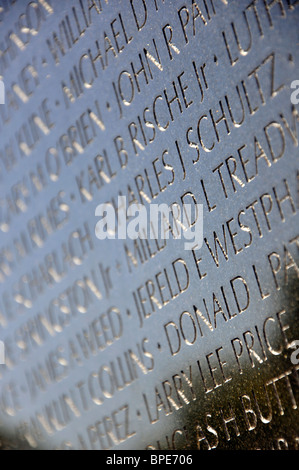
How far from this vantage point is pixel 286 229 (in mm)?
985

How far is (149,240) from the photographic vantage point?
1266 millimetres

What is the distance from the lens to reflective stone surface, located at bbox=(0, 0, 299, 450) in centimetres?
101

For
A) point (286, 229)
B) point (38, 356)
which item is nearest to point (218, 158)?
point (286, 229)

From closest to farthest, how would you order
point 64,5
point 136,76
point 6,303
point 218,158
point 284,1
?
point 284,1 → point 218,158 → point 136,76 → point 64,5 → point 6,303

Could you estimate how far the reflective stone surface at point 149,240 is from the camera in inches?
39.8

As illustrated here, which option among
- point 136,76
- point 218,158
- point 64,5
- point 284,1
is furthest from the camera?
point 64,5

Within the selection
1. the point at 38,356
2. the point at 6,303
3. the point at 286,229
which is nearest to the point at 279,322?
the point at 286,229

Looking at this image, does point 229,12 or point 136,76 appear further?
point 136,76
